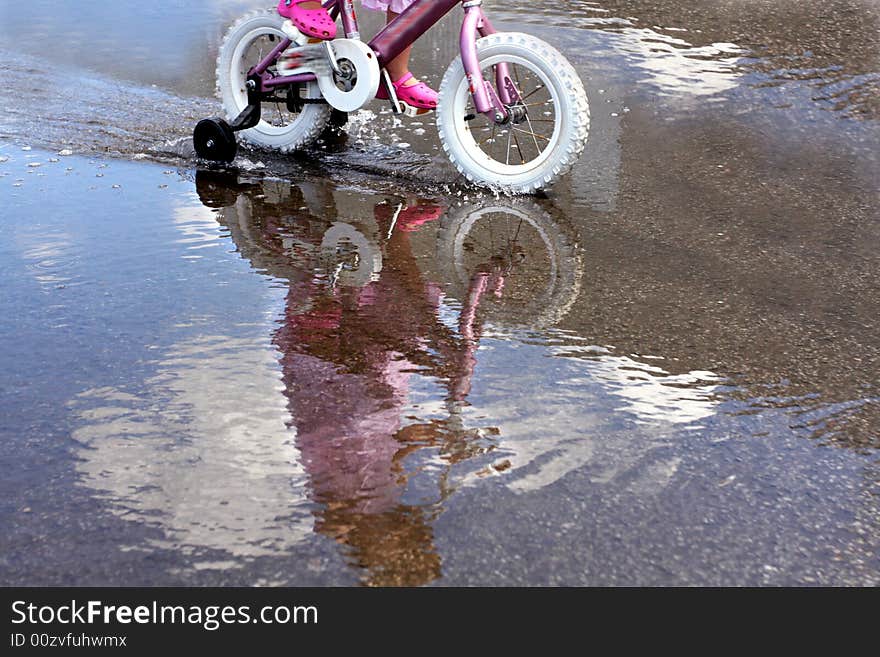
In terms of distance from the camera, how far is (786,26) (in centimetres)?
757

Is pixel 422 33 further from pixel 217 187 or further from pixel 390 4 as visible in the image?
pixel 217 187

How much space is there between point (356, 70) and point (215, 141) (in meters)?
0.82

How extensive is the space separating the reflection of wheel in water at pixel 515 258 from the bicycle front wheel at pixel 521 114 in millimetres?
156

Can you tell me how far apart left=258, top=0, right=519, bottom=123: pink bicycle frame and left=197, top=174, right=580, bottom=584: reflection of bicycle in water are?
1.56 feet

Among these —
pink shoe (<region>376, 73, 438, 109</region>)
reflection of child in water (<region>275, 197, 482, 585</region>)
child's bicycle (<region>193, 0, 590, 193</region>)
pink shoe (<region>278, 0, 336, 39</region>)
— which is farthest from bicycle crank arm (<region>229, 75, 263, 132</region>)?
reflection of child in water (<region>275, 197, 482, 585</region>)

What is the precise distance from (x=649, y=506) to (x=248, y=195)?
9.93 ft

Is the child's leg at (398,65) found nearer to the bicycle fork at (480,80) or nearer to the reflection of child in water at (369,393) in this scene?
the bicycle fork at (480,80)

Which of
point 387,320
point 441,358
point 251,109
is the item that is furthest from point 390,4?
point 441,358

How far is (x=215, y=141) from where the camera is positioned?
17.4ft

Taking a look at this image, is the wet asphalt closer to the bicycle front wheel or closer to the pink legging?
the bicycle front wheel

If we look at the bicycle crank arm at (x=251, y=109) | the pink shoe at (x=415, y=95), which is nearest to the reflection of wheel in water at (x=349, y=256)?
the pink shoe at (x=415, y=95)

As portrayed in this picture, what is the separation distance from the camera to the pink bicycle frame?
184 inches

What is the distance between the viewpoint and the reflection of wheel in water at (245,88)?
5.38 m
